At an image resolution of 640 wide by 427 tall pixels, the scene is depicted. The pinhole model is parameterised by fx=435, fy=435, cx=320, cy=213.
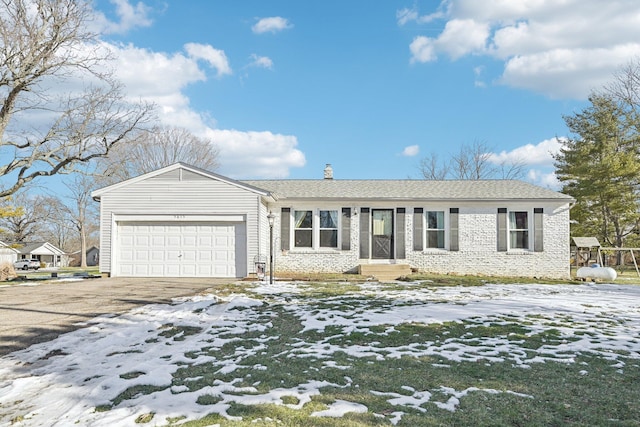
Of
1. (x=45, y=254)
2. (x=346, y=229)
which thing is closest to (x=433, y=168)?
(x=346, y=229)

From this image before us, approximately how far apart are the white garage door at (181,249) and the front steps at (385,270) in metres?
4.35

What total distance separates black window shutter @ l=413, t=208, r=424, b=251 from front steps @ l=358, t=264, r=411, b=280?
0.94 meters

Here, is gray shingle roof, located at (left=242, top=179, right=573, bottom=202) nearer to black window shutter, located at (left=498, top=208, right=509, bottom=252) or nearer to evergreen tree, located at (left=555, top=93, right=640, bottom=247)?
black window shutter, located at (left=498, top=208, right=509, bottom=252)

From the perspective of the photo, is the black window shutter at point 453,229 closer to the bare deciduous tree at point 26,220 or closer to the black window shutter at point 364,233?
the black window shutter at point 364,233

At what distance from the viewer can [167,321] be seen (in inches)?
279

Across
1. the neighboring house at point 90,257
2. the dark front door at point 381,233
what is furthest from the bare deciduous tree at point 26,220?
the dark front door at point 381,233

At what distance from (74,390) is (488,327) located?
5.42 meters

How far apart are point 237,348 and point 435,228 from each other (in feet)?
41.3

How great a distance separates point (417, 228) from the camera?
16.5 meters

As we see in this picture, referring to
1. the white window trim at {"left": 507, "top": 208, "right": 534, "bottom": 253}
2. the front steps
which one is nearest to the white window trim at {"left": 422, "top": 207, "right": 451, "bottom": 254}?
the front steps

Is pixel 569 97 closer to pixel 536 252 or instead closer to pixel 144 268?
pixel 536 252

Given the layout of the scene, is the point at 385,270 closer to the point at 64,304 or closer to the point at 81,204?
the point at 64,304

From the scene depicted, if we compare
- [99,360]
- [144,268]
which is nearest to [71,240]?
[144,268]

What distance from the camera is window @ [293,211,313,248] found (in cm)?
1664
